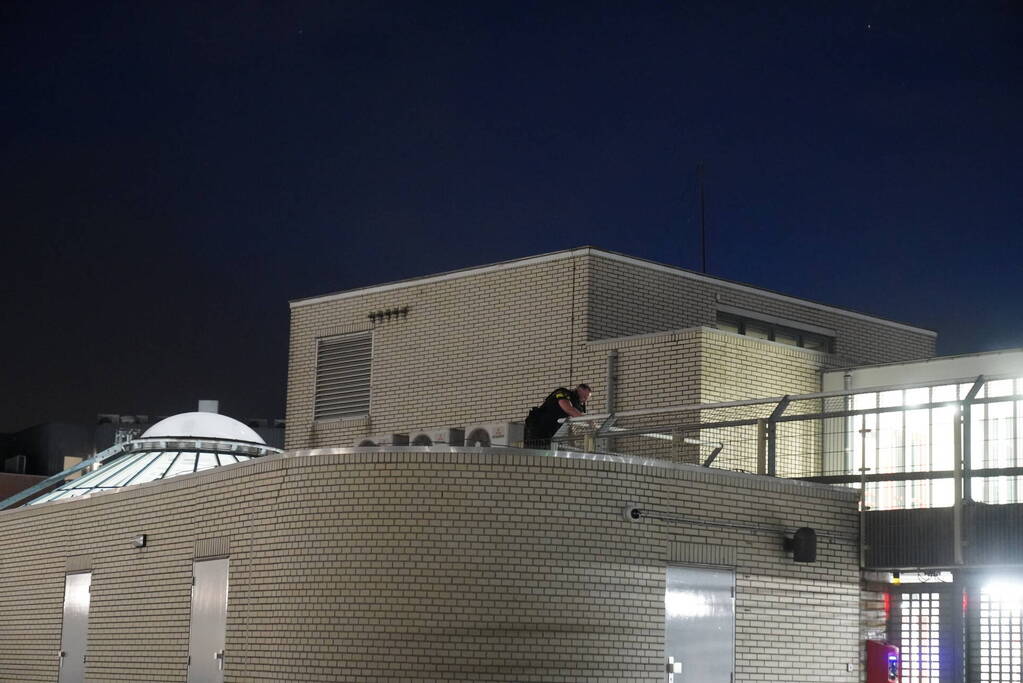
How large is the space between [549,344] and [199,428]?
24.3 ft

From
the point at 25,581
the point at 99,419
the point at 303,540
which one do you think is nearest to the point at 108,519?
the point at 25,581

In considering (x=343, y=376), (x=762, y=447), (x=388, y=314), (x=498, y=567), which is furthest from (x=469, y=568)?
(x=343, y=376)

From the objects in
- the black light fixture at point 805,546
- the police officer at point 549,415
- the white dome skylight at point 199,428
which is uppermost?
the white dome skylight at point 199,428

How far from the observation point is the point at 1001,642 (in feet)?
52.2

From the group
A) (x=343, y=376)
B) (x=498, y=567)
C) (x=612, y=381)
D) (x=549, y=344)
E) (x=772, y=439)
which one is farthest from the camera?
(x=343, y=376)

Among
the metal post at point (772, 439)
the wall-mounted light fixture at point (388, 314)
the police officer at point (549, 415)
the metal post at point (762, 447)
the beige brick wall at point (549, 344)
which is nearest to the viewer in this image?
the metal post at point (772, 439)

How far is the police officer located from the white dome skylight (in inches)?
394

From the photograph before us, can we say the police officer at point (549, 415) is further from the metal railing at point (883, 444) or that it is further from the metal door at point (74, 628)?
the metal door at point (74, 628)

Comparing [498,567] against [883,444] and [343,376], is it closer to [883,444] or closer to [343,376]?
[883,444]

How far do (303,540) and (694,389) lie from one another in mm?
8993

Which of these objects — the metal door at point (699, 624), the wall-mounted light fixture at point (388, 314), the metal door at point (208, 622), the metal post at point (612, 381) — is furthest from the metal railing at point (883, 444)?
the wall-mounted light fixture at point (388, 314)

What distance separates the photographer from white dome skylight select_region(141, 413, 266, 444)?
26.9m

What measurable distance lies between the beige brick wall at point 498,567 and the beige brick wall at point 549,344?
19.8 ft

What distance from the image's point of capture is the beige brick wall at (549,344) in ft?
75.8
